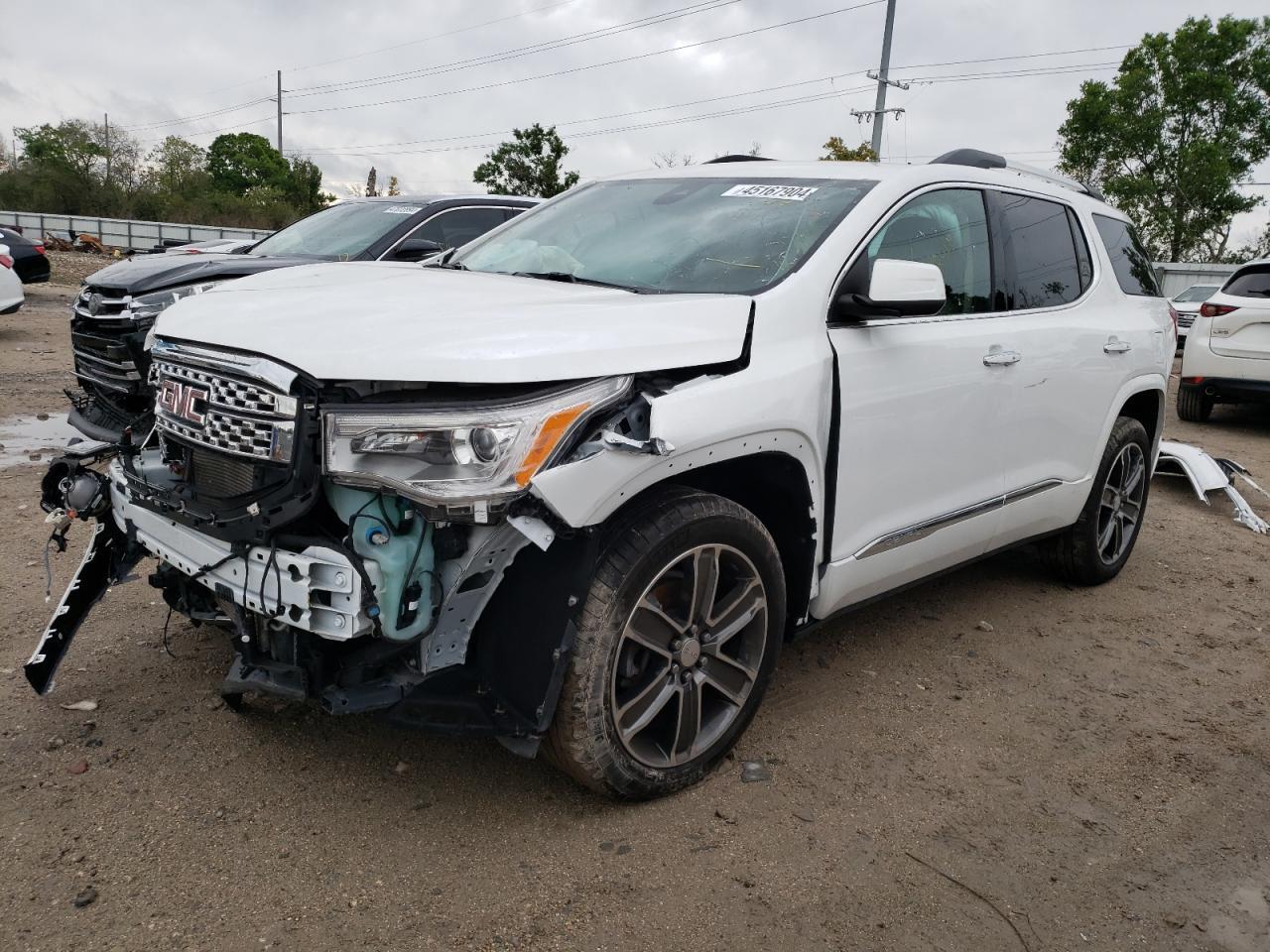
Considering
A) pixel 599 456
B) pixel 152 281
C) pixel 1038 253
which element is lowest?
pixel 599 456

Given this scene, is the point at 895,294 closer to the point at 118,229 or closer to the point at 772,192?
the point at 772,192

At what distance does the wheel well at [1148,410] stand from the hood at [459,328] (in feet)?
9.98

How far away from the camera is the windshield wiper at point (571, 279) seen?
3.28 meters

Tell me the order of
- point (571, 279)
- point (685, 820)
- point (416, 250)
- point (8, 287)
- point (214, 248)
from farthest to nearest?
point (8, 287) < point (214, 248) < point (416, 250) < point (571, 279) < point (685, 820)

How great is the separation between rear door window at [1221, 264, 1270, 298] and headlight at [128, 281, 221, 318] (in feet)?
32.1

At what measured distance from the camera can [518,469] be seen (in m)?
2.36

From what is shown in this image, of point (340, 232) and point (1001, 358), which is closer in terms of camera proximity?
point (1001, 358)

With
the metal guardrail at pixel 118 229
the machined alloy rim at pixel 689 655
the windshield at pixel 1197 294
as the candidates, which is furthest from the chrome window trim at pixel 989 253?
the metal guardrail at pixel 118 229

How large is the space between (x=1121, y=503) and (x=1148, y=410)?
508 millimetres

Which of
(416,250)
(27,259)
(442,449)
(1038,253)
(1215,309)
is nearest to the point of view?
(442,449)

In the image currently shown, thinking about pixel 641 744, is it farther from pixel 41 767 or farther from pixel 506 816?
pixel 41 767

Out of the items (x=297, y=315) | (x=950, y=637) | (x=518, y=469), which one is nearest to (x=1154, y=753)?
(x=950, y=637)

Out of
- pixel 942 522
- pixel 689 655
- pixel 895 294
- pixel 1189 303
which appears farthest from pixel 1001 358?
pixel 1189 303

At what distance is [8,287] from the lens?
36.1 feet
